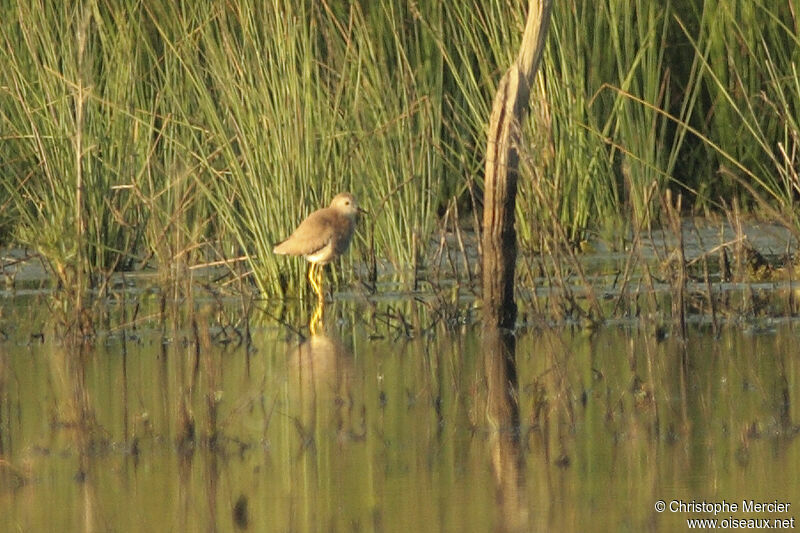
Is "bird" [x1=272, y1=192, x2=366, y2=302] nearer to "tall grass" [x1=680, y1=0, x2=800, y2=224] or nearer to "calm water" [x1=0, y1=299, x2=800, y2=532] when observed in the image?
"calm water" [x1=0, y1=299, x2=800, y2=532]

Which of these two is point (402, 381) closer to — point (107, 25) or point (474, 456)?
point (474, 456)

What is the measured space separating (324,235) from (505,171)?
1482mm

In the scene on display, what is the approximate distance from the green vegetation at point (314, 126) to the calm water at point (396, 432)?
0.90 meters

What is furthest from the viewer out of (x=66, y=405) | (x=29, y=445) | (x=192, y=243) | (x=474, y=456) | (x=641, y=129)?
(x=641, y=129)

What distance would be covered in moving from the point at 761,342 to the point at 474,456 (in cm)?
270

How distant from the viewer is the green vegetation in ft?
32.8

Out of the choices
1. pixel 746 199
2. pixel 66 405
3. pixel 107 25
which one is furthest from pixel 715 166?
pixel 66 405

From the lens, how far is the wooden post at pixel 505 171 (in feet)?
27.3

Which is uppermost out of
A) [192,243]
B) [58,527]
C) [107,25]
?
[107,25]

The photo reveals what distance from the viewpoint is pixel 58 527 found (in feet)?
16.8

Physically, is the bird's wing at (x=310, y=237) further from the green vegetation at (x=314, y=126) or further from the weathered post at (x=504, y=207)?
the weathered post at (x=504, y=207)

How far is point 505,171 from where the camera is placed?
8.46m

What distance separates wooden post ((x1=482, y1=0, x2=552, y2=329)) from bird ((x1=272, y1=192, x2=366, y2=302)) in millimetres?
1177

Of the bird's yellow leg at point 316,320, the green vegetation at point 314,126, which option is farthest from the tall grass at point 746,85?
the bird's yellow leg at point 316,320
